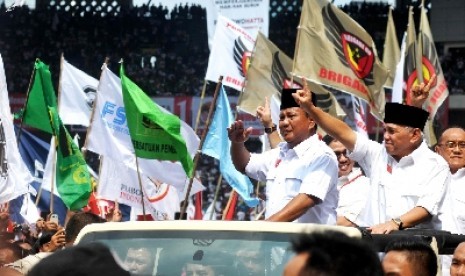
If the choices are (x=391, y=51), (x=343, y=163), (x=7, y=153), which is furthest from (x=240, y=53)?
(x=343, y=163)

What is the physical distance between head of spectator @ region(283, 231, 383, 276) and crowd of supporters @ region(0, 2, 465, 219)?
34.9 metres

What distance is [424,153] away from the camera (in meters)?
6.39

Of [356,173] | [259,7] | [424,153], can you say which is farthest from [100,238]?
[259,7]

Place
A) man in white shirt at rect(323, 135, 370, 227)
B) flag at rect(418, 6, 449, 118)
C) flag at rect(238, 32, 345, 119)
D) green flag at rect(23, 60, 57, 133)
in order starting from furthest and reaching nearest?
flag at rect(238, 32, 345, 119), flag at rect(418, 6, 449, 118), green flag at rect(23, 60, 57, 133), man in white shirt at rect(323, 135, 370, 227)

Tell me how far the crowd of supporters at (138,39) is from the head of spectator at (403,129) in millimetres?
31328

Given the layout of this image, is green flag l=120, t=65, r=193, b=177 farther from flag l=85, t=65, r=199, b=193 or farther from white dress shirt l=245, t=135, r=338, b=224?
white dress shirt l=245, t=135, r=338, b=224

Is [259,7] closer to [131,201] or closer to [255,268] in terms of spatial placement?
[131,201]

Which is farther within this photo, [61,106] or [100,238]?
[61,106]

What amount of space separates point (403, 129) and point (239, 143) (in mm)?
1077

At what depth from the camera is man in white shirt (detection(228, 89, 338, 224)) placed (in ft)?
21.2

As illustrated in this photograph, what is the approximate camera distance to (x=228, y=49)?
1936cm

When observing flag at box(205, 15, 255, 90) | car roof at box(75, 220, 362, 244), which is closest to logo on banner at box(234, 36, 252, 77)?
flag at box(205, 15, 255, 90)

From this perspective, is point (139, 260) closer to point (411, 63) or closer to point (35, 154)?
point (411, 63)

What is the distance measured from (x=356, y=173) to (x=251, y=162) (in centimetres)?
193
